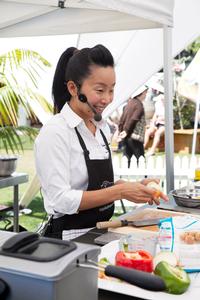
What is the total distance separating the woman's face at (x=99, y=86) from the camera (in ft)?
6.21

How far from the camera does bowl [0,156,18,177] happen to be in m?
3.64

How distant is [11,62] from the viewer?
4340 mm

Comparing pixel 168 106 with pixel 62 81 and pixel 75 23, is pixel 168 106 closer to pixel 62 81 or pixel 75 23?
pixel 75 23

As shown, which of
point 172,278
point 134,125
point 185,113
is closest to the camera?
point 172,278

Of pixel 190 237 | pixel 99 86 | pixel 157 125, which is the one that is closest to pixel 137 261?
pixel 190 237

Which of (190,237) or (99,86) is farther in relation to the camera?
(99,86)

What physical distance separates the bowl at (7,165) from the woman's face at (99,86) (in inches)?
74.3

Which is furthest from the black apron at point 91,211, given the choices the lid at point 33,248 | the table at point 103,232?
the lid at point 33,248

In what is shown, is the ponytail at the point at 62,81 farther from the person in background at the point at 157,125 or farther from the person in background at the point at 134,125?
the person in background at the point at 157,125

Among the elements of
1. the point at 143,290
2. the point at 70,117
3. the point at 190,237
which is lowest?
the point at 143,290

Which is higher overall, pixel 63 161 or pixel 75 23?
pixel 75 23

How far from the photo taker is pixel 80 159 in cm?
193

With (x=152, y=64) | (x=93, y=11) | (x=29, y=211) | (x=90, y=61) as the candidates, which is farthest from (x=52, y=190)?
(x=29, y=211)

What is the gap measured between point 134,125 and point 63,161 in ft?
17.8
